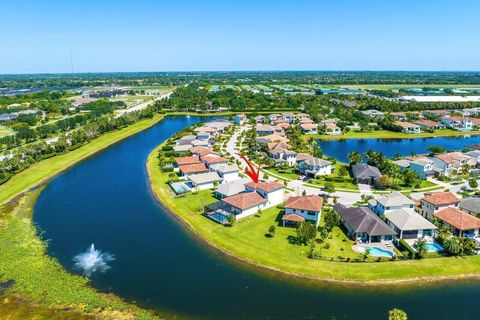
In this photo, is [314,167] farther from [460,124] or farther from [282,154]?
[460,124]

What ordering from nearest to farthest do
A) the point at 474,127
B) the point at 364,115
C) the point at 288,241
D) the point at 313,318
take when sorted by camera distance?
the point at 313,318, the point at 288,241, the point at 474,127, the point at 364,115


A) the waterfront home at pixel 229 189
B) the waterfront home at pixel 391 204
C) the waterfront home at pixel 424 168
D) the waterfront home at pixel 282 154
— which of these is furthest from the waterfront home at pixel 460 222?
the waterfront home at pixel 282 154

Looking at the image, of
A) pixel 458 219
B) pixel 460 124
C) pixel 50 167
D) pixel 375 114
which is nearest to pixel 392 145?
pixel 460 124

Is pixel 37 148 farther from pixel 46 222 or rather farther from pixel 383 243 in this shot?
pixel 383 243

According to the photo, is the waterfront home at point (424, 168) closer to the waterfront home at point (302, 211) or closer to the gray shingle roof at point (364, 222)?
the gray shingle roof at point (364, 222)

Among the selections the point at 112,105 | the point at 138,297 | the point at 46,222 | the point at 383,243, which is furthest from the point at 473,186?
the point at 112,105
